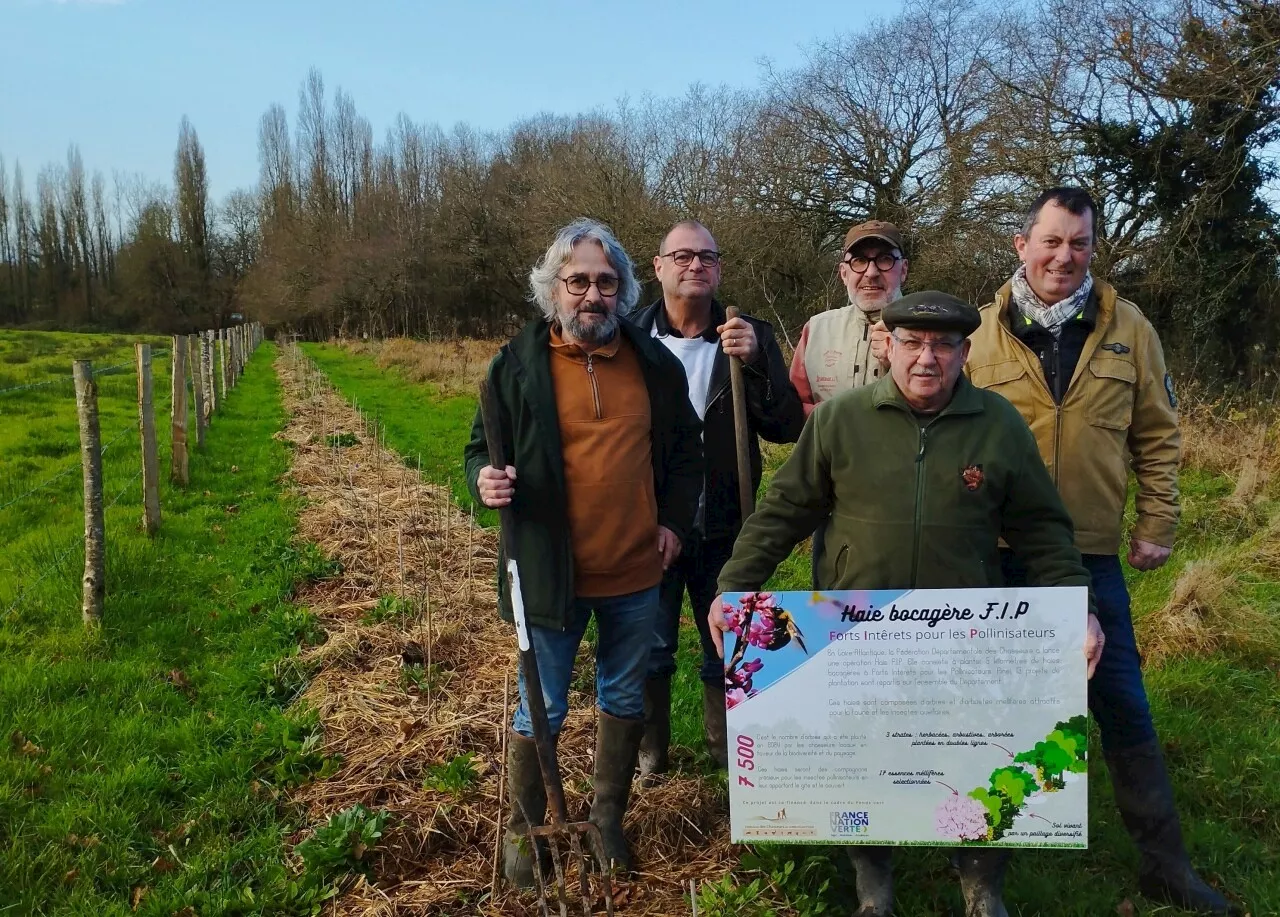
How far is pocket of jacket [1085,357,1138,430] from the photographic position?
279cm

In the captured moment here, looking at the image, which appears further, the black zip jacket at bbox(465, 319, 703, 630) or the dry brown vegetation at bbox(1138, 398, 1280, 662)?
the dry brown vegetation at bbox(1138, 398, 1280, 662)

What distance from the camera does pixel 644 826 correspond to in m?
3.20

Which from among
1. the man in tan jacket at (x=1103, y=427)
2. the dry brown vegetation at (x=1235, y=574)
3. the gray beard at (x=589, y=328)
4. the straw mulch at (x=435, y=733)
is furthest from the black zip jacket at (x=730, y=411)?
the dry brown vegetation at (x=1235, y=574)

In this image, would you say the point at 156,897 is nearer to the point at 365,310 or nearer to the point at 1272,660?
the point at 1272,660

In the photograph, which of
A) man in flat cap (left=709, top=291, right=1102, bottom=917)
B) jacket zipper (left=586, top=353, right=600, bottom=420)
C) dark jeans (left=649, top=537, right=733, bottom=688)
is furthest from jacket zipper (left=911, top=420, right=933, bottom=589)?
dark jeans (left=649, top=537, right=733, bottom=688)

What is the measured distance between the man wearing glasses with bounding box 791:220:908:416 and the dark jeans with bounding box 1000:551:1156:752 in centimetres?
110

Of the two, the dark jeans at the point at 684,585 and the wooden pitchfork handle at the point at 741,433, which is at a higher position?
the wooden pitchfork handle at the point at 741,433

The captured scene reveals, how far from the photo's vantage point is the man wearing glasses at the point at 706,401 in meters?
3.24

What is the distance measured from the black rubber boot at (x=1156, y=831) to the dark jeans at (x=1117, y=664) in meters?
0.08

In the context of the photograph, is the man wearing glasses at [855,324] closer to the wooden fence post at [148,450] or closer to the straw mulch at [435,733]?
the straw mulch at [435,733]

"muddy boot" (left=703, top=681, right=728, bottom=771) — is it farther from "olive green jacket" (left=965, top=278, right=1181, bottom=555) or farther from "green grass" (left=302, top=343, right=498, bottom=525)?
"green grass" (left=302, top=343, right=498, bottom=525)

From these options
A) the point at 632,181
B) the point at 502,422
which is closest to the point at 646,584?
the point at 502,422

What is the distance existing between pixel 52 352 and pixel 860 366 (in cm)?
3341

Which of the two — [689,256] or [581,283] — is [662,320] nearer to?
[689,256]
